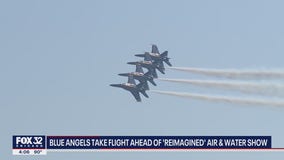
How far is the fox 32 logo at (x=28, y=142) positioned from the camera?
10429 cm

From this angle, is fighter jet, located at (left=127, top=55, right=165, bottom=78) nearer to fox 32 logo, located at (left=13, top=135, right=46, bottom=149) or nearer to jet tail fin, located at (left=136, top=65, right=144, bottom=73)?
jet tail fin, located at (left=136, top=65, right=144, bottom=73)

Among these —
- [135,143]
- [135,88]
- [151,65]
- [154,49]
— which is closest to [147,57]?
[151,65]

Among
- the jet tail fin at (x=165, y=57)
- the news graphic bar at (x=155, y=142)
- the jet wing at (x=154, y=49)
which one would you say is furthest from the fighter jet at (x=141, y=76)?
the news graphic bar at (x=155, y=142)

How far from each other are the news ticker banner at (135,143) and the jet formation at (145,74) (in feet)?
129

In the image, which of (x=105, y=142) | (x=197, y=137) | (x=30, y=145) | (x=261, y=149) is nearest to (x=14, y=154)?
(x=30, y=145)

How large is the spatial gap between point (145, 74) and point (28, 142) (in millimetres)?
45601

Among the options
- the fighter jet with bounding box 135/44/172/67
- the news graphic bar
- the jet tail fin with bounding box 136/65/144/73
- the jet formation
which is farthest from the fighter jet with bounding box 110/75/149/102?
the news graphic bar

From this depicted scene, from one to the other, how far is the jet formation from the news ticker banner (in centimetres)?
3935

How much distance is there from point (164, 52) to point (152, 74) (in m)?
4.28

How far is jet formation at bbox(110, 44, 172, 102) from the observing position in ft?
478

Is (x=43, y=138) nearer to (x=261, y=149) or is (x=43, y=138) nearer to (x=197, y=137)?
(x=197, y=137)

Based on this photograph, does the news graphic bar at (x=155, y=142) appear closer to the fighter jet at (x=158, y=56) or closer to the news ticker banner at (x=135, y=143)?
the news ticker banner at (x=135, y=143)

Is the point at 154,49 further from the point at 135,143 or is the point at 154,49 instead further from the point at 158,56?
the point at 135,143

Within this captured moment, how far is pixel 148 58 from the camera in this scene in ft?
490
